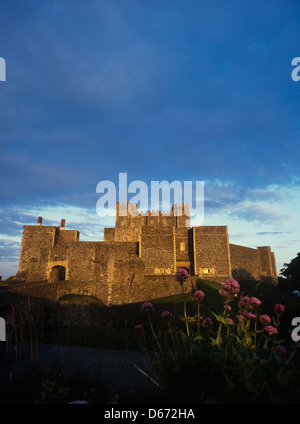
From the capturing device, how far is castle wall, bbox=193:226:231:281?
86.0ft

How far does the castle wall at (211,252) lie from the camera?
26.2m

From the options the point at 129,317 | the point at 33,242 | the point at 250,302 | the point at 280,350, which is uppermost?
the point at 33,242

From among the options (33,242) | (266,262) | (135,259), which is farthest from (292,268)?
(33,242)

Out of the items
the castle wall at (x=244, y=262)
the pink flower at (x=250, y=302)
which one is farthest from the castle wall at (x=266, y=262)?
the pink flower at (x=250, y=302)

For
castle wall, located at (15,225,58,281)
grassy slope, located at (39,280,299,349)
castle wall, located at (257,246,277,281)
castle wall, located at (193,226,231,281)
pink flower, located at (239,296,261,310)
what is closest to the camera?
pink flower, located at (239,296,261,310)

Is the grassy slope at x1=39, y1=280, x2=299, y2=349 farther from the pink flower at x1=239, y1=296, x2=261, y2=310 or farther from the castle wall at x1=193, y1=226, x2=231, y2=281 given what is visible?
the castle wall at x1=193, y1=226, x2=231, y2=281

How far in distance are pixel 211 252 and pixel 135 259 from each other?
934 centimetres

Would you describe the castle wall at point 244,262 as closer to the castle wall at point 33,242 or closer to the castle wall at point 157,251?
the castle wall at point 157,251

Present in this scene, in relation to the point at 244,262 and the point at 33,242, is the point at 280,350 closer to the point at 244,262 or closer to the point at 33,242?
the point at 244,262

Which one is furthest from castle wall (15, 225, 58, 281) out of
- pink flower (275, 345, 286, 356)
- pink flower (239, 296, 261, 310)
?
pink flower (275, 345, 286, 356)

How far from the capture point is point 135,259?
Answer: 21.5 m
